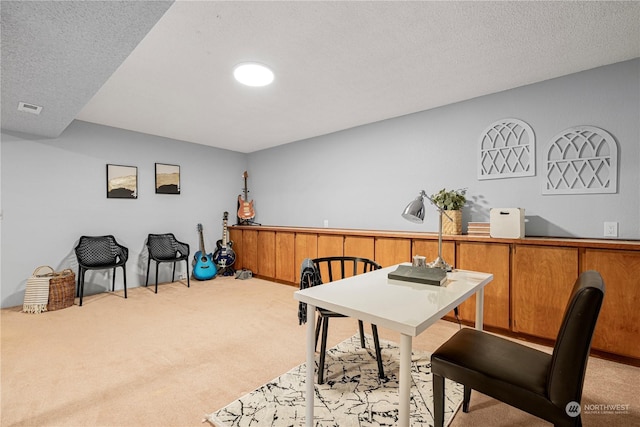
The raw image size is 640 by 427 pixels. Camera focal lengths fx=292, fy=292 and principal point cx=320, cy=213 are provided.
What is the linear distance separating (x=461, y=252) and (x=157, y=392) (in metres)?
2.71

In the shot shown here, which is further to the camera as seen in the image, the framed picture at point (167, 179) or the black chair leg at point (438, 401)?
the framed picture at point (167, 179)

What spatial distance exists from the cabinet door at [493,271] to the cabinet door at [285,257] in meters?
2.40

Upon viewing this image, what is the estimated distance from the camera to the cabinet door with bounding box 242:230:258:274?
5.00 metres

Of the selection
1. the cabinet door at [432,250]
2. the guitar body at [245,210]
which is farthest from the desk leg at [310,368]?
the guitar body at [245,210]

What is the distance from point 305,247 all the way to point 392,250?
54.6 inches

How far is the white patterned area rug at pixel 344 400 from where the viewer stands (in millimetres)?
1584

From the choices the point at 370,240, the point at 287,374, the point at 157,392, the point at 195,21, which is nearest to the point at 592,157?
the point at 370,240

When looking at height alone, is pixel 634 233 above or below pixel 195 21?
below

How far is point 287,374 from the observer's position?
2.02 m

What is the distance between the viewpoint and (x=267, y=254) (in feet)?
15.7

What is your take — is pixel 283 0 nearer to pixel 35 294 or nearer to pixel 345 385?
pixel 345 385
